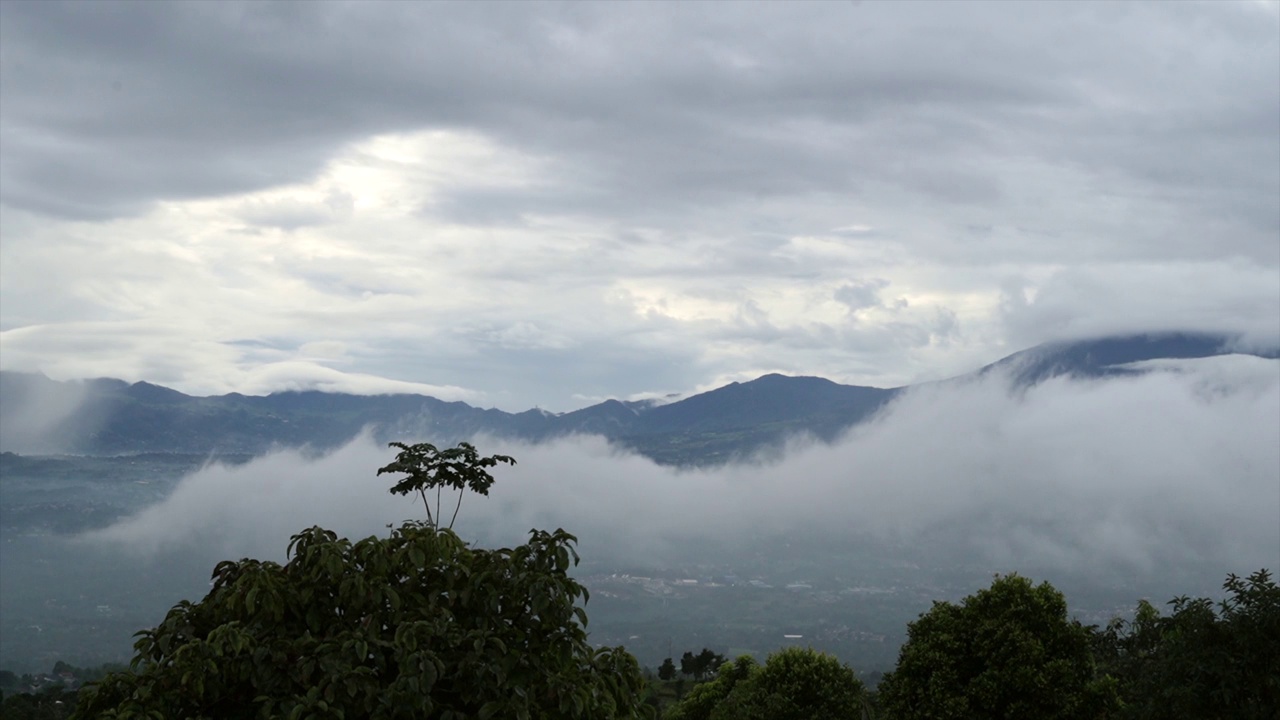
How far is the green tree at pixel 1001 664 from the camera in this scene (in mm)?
24484

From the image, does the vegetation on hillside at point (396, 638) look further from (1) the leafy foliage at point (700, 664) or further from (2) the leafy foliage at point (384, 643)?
(1) the leafy foliage at point (700, 664)

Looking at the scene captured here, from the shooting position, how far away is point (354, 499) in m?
127

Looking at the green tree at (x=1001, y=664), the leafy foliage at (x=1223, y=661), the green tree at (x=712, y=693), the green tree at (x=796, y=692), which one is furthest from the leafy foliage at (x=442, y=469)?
the green tree at (x=712, y=693)

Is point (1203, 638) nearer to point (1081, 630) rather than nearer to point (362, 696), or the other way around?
point (1081, 630)

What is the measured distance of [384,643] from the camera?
359 inches

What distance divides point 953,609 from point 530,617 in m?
19.0

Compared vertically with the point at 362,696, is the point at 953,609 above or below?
below

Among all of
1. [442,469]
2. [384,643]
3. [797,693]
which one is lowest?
[797,693]

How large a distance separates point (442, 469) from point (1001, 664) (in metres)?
17.9

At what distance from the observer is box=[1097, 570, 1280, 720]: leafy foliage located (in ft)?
51.6

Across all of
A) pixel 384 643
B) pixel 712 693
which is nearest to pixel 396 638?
pixel 384 643

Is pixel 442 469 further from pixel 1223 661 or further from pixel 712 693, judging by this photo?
pixel 712 693

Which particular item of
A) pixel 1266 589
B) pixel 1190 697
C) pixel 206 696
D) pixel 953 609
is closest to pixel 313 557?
pixel 206 696

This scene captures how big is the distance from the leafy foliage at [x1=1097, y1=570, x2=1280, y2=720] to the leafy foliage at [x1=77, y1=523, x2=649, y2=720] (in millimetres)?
9587
